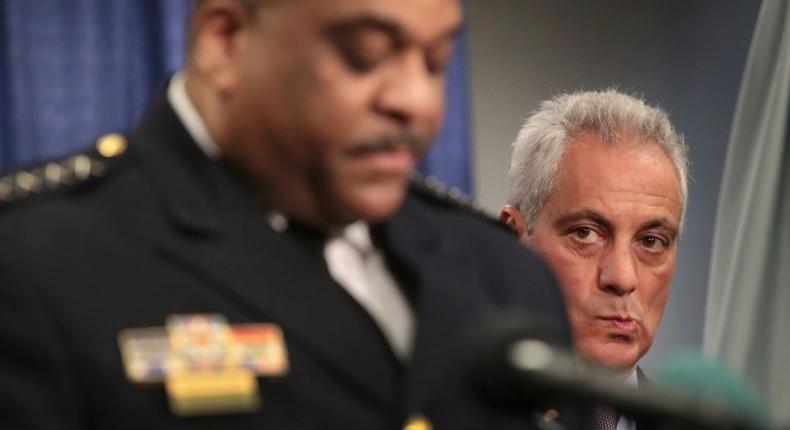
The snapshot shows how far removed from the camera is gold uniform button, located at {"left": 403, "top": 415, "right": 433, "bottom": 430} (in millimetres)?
919

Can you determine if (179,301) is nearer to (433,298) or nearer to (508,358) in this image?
(433,298)

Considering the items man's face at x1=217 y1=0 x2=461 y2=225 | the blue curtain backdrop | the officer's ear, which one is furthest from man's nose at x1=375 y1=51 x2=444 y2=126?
the blue curtain backdrop

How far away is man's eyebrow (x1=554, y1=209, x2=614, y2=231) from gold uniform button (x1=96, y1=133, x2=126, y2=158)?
87 cm

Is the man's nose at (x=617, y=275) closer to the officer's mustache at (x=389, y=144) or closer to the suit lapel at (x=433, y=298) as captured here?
the suit lapel at (x=433, y=298)

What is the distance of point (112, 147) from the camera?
3.28ft

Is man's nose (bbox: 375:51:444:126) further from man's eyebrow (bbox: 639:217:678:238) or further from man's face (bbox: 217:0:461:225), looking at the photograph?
man's eyebrow (bbox: 639:217:678:238)

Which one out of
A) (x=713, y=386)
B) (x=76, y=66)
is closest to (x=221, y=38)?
(x=713, y=386)

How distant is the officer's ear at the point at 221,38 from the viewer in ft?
2.93

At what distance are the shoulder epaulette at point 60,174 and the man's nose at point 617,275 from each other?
2.86 ft

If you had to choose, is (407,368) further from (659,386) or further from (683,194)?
(683,194)

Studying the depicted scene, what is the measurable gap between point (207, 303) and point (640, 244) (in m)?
0.98

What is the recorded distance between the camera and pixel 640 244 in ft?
5.81

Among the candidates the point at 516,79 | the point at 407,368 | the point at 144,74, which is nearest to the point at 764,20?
→ the point at 516,79

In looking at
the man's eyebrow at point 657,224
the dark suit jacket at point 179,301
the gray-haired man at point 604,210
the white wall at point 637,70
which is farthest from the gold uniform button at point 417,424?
the white wall at point 637,70
